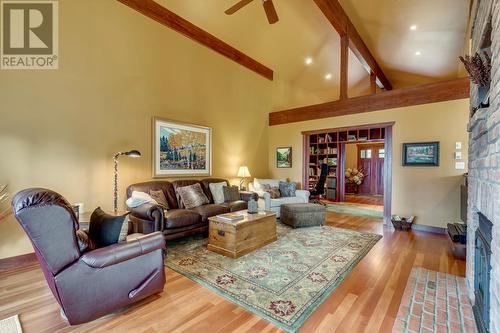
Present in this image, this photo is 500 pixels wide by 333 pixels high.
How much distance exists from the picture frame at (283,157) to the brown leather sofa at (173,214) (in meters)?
2.39

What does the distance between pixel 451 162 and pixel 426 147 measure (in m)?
0.47

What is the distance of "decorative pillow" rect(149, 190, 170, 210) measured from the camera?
388 centimetres

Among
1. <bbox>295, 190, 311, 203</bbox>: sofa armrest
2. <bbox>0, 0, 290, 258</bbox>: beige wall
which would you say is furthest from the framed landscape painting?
<bbox>295, 190, 311, 203</bbox>: sofa armrest

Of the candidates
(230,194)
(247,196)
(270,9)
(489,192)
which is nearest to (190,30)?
(270,9)

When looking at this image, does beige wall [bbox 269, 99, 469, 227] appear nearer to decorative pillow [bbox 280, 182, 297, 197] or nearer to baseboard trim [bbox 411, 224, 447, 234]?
baseboard trim [bbox 411, 224, 447, 234]

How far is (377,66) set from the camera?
7293 mm

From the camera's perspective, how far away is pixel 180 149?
15.5ft

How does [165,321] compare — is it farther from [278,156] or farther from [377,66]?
[377,66]

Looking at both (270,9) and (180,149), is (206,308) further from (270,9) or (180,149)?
(270,9)

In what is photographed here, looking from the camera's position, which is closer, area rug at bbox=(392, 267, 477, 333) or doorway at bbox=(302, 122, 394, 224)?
area rug at bbox=(392, 267, 477, 333)

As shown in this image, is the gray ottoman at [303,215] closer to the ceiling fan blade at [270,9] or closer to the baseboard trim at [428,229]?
the baseboard trim at [428,229]

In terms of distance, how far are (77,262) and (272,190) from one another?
425cm

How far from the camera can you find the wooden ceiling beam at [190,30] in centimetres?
409

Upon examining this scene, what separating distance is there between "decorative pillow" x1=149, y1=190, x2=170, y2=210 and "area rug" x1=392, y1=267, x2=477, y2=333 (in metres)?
3.42
